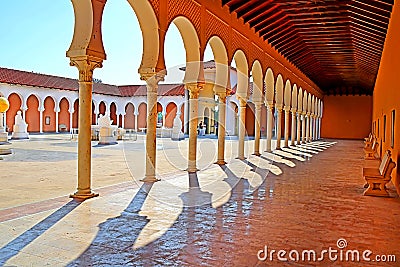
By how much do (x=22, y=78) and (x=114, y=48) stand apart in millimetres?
21276

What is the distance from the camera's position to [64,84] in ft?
116

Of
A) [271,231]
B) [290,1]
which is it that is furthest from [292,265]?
[290,1]

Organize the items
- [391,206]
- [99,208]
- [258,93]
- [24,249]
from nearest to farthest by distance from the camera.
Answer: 1. [24,249]
2. [99,208]
3. [391,206]
4. [258,93]

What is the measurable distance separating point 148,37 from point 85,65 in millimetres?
2199

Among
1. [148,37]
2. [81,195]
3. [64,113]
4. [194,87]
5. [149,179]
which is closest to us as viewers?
[81,195]

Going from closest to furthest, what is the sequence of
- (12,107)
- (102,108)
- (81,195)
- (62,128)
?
(81,195) < (12,107) < (62,128) < (102,108)

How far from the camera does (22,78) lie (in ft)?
104

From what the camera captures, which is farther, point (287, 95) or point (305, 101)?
point (305, 101)

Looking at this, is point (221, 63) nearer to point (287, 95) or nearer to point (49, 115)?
point (287, 95)

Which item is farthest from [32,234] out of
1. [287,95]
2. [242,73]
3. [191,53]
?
[287,95]

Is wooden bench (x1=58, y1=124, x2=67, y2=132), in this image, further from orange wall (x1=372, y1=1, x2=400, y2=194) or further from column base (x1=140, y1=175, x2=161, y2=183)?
orange wall (x1=372, y1=1, x2=400, y2=194)

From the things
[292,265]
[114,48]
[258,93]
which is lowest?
[292,265]

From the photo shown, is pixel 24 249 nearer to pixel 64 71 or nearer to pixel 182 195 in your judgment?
pixel 182 195

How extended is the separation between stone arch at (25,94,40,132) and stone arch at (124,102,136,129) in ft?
35.9
